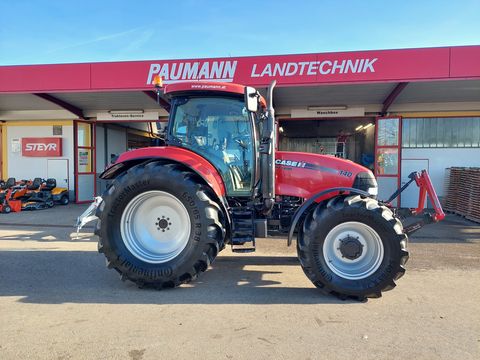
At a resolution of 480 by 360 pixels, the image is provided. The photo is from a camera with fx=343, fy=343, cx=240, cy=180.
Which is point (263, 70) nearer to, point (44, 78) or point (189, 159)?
point (189, 159)

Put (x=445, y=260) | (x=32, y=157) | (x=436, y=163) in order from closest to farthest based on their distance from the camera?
(x=445, y=260) < (x=436, y=163) < (x=32, y=157)

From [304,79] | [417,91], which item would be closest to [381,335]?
[304,79]

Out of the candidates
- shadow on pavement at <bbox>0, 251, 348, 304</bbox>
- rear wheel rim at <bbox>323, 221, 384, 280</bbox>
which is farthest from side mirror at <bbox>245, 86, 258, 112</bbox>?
shadow on pavement at <bbox>0, 251, 348, 304</bbox>

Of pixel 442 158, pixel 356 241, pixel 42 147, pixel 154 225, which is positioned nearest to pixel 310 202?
pixel 356 241

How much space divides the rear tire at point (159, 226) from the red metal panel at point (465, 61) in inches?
309

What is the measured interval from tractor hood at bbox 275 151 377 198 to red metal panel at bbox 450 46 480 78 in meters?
6.22

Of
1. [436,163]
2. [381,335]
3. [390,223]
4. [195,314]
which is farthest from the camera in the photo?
[436,163]

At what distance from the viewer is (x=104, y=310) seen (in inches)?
138

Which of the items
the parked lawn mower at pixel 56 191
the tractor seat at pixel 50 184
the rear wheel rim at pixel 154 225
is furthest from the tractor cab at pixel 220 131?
the tractor seat at pixel 50 184

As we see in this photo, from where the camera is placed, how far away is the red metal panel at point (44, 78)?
1019 cm

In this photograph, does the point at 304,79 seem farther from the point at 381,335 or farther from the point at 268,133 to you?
the point at 381,335

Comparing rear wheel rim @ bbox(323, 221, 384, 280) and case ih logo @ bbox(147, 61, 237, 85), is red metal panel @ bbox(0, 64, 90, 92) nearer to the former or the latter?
case ih logo @ bbox(147, 61, 237, 85)

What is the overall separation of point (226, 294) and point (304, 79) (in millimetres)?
6997

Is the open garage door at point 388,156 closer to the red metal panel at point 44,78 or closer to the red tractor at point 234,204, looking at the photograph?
the red tractor at point 234,204
